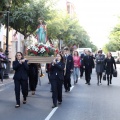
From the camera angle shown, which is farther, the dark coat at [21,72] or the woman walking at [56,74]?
the dark coat at [21,72]

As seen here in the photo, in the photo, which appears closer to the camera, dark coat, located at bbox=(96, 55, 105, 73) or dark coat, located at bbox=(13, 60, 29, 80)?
dark coat, located at bbox=(13, 60, 29, 80)

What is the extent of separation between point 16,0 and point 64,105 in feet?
19.1

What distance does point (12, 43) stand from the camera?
4569cm

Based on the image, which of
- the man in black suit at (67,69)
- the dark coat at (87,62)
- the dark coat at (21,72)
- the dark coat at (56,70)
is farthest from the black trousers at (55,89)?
the dark coat at (87,62)

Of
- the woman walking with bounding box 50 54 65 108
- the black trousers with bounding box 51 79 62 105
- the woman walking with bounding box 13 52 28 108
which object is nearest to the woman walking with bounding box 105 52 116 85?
the black trousers with bounding box 51 79 62 105

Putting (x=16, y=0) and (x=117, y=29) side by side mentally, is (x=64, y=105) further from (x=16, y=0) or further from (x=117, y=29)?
(x=117, y=29)

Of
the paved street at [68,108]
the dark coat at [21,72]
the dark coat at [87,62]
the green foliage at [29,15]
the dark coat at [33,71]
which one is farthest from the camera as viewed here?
the green foliage at [29,15]

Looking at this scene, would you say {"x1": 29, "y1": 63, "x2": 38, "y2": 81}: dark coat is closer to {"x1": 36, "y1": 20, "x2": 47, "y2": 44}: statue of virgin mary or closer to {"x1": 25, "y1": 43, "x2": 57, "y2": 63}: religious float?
{"x1": 25, "y1": 43, "x2": 57, "y2": 63}: religious float

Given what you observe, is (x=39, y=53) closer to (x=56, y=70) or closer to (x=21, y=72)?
(x=21, y=72)

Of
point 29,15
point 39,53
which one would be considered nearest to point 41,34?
point 39,53

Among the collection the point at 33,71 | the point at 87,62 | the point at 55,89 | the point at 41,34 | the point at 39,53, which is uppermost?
the point at 41,34

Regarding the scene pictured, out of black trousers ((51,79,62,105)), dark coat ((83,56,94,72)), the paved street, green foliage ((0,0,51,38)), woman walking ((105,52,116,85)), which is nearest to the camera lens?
the paved street

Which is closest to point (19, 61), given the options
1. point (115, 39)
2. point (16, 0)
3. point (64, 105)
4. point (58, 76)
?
point (58, 76)

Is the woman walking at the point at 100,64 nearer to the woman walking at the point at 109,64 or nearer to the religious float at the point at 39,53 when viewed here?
the woman walking at the point at 109,64
